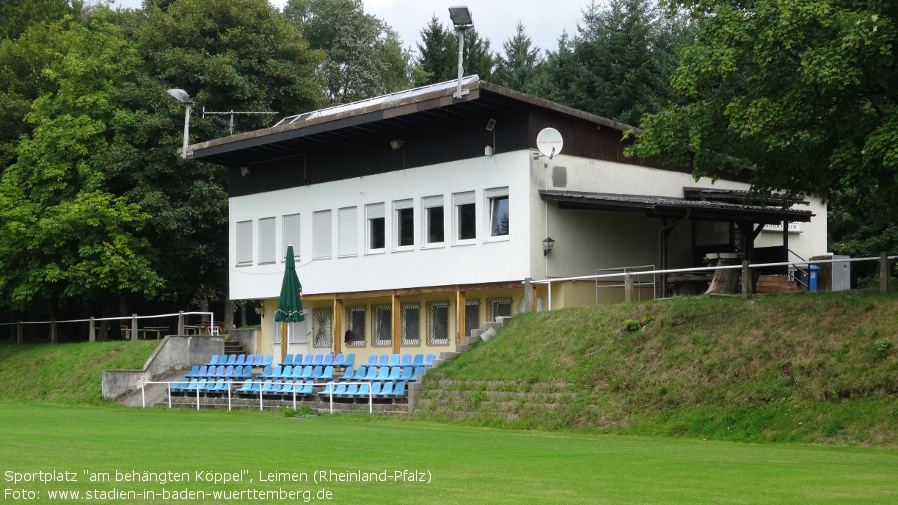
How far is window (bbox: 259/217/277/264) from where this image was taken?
129 ft

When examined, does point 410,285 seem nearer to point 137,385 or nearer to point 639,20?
point 137,385

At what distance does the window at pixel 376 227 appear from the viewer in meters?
35.5

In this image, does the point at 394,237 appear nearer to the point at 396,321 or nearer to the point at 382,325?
the point at 396,321

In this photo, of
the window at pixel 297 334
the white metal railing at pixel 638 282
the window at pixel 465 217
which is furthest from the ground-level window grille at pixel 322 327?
the white metal railing at pixel 638 282

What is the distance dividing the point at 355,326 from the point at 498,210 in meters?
7.98

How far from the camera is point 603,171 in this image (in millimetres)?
33188

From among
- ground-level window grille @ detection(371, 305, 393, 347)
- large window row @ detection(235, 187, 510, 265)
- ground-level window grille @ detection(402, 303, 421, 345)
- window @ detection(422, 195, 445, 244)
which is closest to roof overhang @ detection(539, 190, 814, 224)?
large window row @ detection(235, 187, 510, 265)

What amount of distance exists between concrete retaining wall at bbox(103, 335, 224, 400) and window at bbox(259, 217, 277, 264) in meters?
3.04

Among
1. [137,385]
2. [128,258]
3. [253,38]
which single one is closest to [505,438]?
[137,385]

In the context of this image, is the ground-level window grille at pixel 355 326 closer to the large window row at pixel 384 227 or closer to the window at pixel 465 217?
the large window row at pixel 384 227

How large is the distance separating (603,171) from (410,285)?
20.8ft

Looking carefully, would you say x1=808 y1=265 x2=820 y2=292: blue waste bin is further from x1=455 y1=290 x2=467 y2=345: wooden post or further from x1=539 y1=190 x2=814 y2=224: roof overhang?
x1=455 y1=290 x2=467 y2=345: wooden post

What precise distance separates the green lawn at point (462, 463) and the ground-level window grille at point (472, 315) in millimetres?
10586

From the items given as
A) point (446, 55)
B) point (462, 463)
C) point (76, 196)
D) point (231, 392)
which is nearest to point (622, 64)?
point (446, 55)
